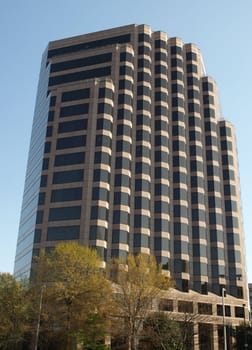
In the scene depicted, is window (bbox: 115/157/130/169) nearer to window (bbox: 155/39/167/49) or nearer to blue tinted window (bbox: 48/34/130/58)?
blue tinted window (bbox: 48/34/130/58)

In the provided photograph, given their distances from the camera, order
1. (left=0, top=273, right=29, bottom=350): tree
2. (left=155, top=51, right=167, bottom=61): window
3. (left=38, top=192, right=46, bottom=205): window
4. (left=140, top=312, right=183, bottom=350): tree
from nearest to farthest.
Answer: (left=140, top=312, right=183, bottom=350): tree < (left=0, top=273, right=29, bottom=350): tree < (left=38, top=192, right=46, bottom=205): window < (left=155, top=51, right=167, bottom=61): window

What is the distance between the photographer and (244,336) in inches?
2532

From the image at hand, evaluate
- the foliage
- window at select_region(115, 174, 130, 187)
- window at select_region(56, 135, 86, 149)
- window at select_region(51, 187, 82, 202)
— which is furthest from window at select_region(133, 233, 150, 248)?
the foliage

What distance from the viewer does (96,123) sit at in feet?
273

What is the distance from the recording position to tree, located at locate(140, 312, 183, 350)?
157 feet

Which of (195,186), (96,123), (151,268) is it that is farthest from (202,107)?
(151,268)

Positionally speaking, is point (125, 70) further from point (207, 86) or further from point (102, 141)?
point (207, 86)

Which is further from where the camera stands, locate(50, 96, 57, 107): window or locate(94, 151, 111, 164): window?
locate(50, 96, 57, 107): window

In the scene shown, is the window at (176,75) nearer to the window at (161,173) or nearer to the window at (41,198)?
the window at (161,173)

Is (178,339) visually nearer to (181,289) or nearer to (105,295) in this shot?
(105,295)

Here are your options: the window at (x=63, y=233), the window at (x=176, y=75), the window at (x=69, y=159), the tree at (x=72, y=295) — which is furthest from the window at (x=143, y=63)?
the tree at (x=72, y=295)

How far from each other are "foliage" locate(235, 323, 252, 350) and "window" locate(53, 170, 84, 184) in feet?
121

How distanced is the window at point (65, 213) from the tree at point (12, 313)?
2169 centimetres

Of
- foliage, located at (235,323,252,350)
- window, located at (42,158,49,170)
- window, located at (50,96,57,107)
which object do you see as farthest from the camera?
window, located at (50,96,57,107)
